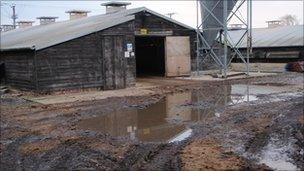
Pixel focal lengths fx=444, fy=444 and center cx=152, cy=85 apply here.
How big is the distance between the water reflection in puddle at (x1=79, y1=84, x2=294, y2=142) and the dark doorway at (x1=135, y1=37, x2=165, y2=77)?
10.4 m

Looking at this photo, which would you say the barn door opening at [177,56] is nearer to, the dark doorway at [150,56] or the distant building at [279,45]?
the dark doorway at [150,56]

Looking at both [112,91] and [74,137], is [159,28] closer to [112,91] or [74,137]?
[112,91]

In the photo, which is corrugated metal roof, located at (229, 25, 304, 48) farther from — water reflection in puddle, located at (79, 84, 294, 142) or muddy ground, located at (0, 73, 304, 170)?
muddy ground, located at (0, 73, 304, 170)

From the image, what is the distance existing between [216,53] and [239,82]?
5128mm

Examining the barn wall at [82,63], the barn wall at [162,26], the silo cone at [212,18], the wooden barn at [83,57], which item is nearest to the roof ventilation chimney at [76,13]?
the barn wall at [162,26]

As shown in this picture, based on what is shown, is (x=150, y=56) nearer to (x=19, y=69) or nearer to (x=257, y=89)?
(x=19, y=69)

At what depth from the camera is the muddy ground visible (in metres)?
7.67

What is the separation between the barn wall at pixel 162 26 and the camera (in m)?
24.5

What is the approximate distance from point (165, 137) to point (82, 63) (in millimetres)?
10663

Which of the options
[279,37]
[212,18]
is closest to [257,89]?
[212,18]

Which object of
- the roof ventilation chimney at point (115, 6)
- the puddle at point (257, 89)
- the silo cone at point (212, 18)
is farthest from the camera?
the roof ventilation chimney at point (115, 6)

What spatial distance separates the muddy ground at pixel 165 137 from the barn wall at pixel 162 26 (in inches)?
377

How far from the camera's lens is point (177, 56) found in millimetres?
26484

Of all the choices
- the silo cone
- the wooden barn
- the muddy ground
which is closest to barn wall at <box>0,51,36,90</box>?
the wooden barn
